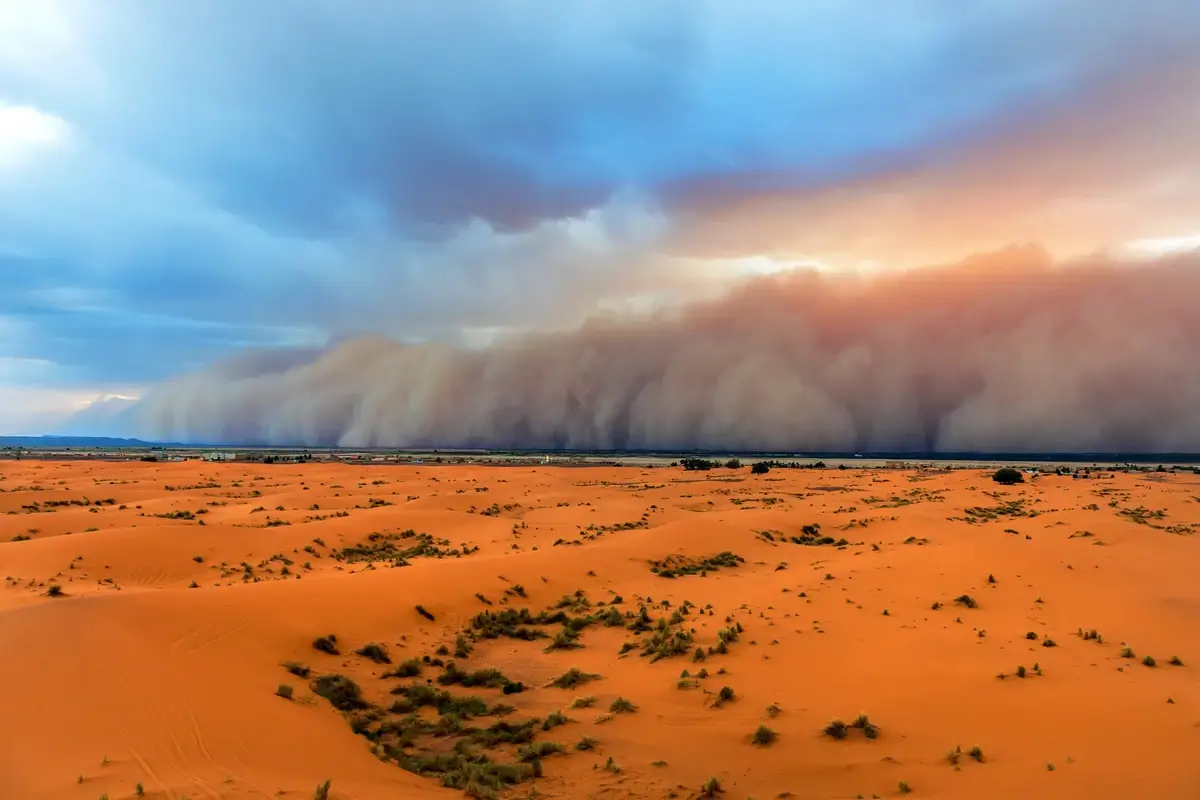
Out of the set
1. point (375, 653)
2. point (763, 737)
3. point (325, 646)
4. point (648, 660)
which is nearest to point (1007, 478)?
point (648, 660)

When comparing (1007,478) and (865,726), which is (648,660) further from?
(1007,478)

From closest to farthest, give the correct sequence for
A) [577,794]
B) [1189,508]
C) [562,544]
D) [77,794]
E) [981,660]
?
[77,794] < [577,794] < [981,660] < [562,544] < [1189,508]

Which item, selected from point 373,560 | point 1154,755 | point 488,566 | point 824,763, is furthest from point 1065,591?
point 373,560

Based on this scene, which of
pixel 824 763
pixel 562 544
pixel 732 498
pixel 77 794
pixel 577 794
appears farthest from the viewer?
pixel 732 498

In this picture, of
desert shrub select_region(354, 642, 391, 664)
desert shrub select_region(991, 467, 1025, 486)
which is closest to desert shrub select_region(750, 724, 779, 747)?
desert shrub select_region(354, 642, 391, 664)

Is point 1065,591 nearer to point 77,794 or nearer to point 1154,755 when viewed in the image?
point 1154,755

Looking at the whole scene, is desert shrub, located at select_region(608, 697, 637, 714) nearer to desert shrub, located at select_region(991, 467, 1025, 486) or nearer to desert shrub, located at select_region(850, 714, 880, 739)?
desert shrub, located at select_region(850, 714, 880, 739)

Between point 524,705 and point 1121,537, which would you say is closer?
point 524,705

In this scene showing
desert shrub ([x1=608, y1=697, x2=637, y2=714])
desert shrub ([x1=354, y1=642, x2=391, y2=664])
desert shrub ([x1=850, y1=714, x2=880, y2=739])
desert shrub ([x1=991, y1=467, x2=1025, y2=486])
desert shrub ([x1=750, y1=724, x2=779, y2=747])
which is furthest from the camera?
desert shrub ([x1=991, y1=467, x2=1025, y2=486])

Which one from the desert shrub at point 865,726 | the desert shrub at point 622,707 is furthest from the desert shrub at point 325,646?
the desert shrub at point 865,726

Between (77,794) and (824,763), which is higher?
(77,794)
